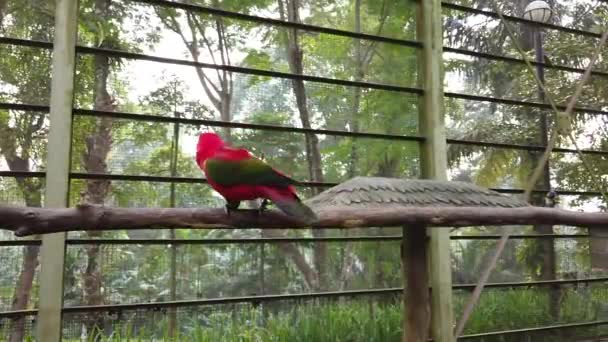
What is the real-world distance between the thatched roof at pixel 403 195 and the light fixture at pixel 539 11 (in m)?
2.03

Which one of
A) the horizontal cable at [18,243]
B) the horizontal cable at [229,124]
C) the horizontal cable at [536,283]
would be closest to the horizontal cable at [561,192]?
the horizontal cable at [536,283]

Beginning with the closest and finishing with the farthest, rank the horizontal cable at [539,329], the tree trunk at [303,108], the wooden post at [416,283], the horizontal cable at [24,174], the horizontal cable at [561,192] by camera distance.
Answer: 1. the wooden post at [416,283]
2. the horizontal cable at [24,174]
3. the tree trunk at [303,108]
4. the horizontal cable at [539,329]
5. the horizontal cable at [561,192]

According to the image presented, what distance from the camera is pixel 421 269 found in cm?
216

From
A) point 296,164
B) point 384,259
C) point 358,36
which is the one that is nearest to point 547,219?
point 384,259

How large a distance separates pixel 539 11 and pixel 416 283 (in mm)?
2491

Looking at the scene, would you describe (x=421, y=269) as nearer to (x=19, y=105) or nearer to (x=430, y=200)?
(x=430, y=200)

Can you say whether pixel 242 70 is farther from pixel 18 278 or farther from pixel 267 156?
pixel 18 278

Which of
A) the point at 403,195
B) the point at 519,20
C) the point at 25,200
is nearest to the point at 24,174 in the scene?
the point at 25,200

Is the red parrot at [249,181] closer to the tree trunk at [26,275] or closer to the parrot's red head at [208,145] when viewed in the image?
the parrot's red head at [208,145]

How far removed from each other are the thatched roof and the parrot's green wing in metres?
0.36

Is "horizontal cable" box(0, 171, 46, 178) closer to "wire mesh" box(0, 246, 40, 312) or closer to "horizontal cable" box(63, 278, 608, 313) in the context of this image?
"wire mesh" box(0, 246, 40, 312)

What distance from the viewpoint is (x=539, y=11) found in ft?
11.9

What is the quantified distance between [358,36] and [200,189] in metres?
1.36

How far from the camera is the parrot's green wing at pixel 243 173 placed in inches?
55.1
